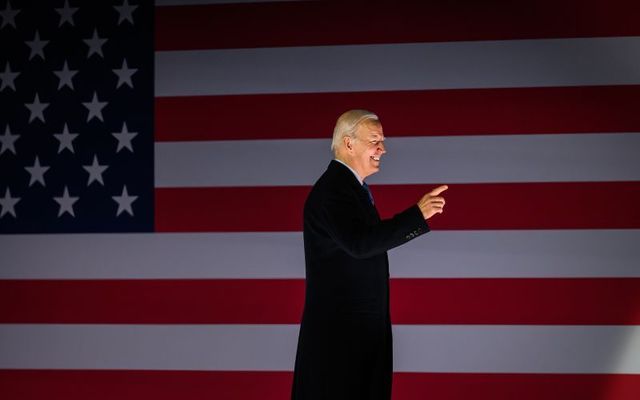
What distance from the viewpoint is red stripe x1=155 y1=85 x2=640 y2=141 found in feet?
8.26

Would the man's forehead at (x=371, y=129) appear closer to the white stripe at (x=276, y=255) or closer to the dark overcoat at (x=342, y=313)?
the dark overcoat at (x=342, y=313)

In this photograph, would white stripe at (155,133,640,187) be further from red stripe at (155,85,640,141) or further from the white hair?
the white hair

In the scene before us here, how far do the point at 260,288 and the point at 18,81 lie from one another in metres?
1.24

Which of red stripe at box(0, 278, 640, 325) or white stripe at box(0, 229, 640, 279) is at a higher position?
white stripe at box(0, 229, 640, 279)

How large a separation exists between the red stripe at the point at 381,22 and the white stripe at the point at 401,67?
0.03m

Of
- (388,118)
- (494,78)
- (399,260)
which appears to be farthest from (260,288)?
(494,78)

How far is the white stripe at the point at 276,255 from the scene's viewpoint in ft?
8.21

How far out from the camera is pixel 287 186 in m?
2.61

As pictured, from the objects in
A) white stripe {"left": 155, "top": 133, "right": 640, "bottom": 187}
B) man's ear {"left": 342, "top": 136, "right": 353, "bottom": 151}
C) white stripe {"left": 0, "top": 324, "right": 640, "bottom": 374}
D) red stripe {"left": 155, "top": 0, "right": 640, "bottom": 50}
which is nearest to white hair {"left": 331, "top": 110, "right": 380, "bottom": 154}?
man's ear {"left": 342, "top": 136, "right": 353, "bottom": 151}

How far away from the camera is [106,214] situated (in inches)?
105

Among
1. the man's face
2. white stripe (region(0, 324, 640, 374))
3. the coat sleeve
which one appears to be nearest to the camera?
the coat sleeve

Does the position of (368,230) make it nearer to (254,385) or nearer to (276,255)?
(276,255)

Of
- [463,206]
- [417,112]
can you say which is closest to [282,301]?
[463,206]

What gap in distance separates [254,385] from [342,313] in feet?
3.16
